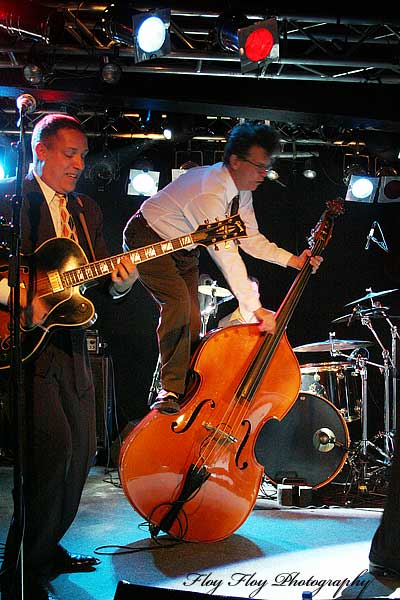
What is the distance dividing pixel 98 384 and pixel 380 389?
3.80 metres

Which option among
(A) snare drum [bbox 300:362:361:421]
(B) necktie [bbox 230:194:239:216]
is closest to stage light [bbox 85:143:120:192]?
(A) snare drum [bbox 300:362:361:421]

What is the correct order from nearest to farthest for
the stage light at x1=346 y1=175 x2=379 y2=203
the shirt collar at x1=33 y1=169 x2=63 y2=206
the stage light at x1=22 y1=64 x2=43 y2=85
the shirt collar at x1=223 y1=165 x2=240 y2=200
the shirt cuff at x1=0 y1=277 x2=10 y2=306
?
the shirt cuff at x1=0 y1=277 x2=10 y2=306, the shirt collar at x1=33 y1=169 x2=63 y2=206, the shirt collar at x1=223 y1=165 x2=240 y2=200, the stage light at x1=22 y1=64 x2=43 y2=85, the stage light at x1=346 y1=175 x2=379 y2=203

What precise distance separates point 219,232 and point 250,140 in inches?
40.3

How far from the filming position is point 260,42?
18.7 ft

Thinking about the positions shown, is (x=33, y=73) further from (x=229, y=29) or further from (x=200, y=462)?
(x=200, y=462)

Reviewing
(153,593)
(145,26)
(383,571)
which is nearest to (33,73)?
(145,26)

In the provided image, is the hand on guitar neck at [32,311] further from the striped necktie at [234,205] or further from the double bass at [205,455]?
the striped necktie at [234,205]

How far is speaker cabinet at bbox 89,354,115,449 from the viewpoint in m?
8.35

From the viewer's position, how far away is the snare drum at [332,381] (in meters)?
6.93

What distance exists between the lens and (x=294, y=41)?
7070 millimetres

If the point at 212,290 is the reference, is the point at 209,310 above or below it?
below

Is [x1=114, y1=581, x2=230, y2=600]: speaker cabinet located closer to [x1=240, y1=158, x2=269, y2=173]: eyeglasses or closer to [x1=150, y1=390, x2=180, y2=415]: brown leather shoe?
[x1=150, y1=390, x2=180, y2=415]: brown leather shoe

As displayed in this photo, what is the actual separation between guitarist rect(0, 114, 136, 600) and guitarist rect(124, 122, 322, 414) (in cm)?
91

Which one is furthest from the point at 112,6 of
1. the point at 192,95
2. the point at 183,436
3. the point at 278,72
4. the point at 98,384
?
the point at 98,384
